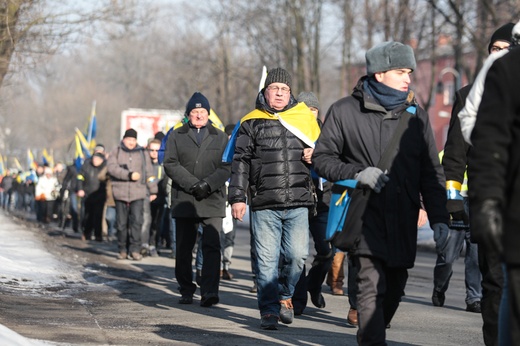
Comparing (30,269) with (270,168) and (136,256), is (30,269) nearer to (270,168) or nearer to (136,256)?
(136,256)

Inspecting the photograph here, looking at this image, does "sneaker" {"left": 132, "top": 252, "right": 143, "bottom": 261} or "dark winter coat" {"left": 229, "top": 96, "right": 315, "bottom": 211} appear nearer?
"dark winter coat" {"left": 229, "top": 96, "right": 315, "bottom": 211}

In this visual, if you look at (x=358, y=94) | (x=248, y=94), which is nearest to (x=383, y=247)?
(x=358, y=94)

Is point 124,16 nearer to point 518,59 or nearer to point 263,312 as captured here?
point 263,312

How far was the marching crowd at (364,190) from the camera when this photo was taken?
16.1ft

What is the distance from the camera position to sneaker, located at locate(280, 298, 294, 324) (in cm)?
930

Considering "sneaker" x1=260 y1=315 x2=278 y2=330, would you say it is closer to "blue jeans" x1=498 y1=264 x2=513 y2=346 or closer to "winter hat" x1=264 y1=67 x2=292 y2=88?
"winter hat" x1=264 y1=67 x2=292 y2=88

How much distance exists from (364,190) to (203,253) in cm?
443

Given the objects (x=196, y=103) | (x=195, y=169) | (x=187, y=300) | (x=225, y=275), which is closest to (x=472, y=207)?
(x=187, y=300)

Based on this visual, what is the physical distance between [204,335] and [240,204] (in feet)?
3.66

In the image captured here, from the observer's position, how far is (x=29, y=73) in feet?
79.9

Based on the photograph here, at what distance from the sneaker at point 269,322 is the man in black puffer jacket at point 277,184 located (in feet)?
0.66

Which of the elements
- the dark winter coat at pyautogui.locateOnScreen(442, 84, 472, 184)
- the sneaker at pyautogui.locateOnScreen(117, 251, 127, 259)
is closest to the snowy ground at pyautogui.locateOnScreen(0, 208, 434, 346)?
the sneaker at pyautogui.locateOnScreen(117, 251, 127, 259)

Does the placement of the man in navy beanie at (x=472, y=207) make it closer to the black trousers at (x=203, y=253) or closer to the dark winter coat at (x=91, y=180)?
the black trousers at (x=203, y=253)

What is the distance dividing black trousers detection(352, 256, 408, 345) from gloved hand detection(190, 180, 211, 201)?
14.0 ft
